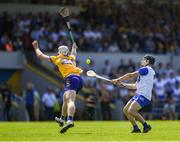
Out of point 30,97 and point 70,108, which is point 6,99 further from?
point 70,108

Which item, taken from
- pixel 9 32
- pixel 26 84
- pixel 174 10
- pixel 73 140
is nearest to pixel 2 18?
pixel 9 32

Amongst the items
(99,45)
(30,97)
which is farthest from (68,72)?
(99,45)

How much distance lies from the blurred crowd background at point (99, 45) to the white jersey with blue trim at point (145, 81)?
1372 cm

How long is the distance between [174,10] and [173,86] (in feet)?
30.2

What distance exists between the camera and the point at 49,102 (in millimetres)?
33625

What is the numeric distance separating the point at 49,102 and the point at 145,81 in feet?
46.7

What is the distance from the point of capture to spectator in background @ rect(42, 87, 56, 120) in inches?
1324

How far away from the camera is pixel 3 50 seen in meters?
35.5

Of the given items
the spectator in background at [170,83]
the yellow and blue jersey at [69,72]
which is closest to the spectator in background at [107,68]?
the spectator in background at [170,83]

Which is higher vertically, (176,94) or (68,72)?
(176,94)

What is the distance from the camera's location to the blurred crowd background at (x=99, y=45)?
33.7m

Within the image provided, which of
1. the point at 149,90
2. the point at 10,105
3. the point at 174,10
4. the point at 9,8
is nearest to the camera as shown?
the point at 149,90

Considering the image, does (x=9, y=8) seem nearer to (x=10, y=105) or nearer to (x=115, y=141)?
(x=10, y=105)

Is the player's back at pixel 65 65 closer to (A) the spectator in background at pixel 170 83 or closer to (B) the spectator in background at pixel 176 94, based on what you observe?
(A) the spectator in background at pixel 170 83
